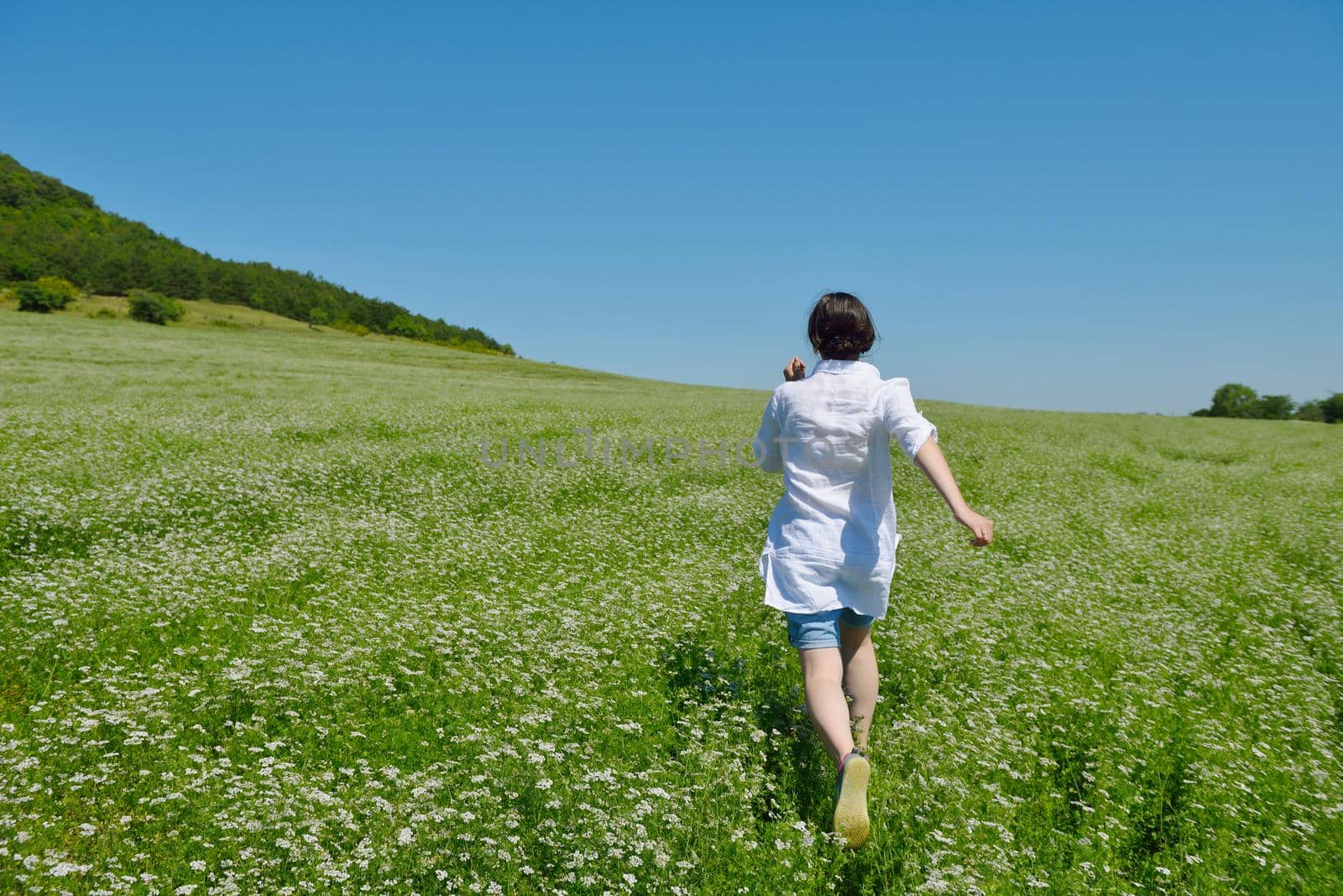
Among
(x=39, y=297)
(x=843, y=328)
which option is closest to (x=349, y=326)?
(x=39, y=297)

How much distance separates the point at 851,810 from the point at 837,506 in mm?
1939

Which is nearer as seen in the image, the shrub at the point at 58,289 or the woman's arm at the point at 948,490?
the woman's arm at the point at 948,490

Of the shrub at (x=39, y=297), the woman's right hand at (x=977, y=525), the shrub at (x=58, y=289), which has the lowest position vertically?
the woman's right hand at (x=977, y=525)

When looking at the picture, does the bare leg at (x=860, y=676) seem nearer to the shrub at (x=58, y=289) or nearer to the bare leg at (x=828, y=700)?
the bare leg at (x=828, y=700)

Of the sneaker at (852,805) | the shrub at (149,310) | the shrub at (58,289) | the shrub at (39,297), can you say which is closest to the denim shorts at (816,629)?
the sneaker at (852,805)

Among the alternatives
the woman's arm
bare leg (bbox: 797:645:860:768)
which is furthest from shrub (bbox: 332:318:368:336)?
the woman's arm

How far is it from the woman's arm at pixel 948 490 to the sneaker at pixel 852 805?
1578mm

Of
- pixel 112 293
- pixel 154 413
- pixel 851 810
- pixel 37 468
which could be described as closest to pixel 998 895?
pixel 851 810

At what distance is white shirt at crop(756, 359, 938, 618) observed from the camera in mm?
5230

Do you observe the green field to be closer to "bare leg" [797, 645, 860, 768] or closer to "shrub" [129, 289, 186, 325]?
"bare leg" [797, 645, 860, 768]

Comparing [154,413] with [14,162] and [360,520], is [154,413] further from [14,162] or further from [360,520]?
[14,162]

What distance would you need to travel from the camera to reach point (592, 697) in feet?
22.3

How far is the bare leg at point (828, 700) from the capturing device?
5039 millimetres

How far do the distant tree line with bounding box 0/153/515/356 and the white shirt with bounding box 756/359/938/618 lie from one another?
403ft
